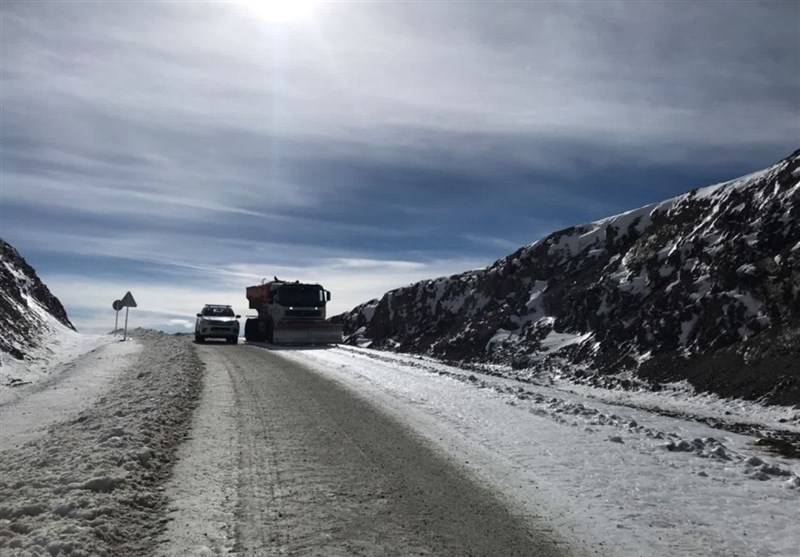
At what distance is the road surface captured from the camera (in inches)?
213

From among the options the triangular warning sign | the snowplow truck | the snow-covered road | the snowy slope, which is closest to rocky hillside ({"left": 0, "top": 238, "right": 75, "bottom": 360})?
the snowy slope

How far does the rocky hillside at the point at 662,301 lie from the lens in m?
15.9

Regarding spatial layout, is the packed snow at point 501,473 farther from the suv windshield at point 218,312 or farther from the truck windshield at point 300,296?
the suv windshield at point 218,312

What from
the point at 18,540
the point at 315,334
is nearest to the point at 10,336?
the point at 315,334

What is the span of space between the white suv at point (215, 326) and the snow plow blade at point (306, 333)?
296 cm

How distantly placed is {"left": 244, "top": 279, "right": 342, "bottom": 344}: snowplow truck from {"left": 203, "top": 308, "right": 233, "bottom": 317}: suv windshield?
2.04m

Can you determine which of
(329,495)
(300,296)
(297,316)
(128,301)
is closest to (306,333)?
(297,316)

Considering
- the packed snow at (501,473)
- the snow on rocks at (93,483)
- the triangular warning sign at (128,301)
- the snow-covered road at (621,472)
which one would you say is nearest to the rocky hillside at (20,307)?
the triangular warning sign at (128,301)

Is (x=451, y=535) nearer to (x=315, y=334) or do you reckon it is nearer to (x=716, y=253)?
(x=716, y=253)

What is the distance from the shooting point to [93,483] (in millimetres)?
6414

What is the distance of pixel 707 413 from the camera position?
44.8 feet

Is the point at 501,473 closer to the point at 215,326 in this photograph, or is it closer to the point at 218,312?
the point at 215,326

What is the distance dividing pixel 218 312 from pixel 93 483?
30.6 metres

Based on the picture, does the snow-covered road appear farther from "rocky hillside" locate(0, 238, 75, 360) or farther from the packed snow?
"rocky hillside" locate(0, 238, 75, 360)
